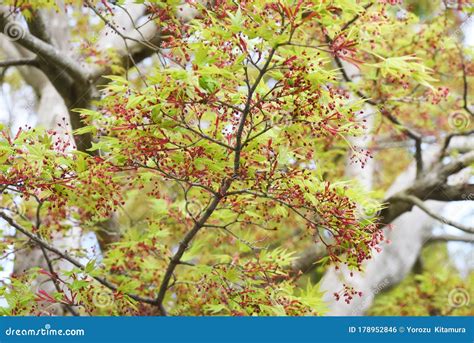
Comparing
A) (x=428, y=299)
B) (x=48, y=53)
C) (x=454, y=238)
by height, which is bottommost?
(x=428, y=299)

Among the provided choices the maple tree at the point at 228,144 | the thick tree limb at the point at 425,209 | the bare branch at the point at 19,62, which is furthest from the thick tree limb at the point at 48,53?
the thick tree limb at the point at 425,209

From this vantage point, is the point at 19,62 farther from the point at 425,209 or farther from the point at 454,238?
the point at 454,238

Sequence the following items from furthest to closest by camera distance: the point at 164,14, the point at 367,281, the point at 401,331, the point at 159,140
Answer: the point at 367,281 < the point at 401,331 < the point at 164,14 < the point at 159,140

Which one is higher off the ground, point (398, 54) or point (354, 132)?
point (398, 54)

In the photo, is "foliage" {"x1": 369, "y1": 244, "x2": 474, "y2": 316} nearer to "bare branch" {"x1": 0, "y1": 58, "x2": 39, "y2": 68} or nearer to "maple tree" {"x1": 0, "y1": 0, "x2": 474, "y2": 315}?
"maple tree" {"x1": 0, "y1": 0, "x2": 474, "y2": 315}

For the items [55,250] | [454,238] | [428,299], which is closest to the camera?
[55,250]

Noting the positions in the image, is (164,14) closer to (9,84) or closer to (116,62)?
(116,62)

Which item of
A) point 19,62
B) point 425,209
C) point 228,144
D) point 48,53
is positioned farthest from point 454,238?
point 19,62

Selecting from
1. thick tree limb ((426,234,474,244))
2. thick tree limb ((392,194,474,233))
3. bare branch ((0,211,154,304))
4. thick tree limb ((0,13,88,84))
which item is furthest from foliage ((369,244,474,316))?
thick tree limb ((0,13,88,84))

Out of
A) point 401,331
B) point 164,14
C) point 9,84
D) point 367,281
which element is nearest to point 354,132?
point 164,14

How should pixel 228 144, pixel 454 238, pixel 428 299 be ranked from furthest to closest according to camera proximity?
1. pixel 454 238
2. pixel 428 299
3. pixel 228 144

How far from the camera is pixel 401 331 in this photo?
3359 millimetres

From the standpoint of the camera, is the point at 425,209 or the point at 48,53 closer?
the point at 48,53

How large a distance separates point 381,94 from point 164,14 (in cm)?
172
